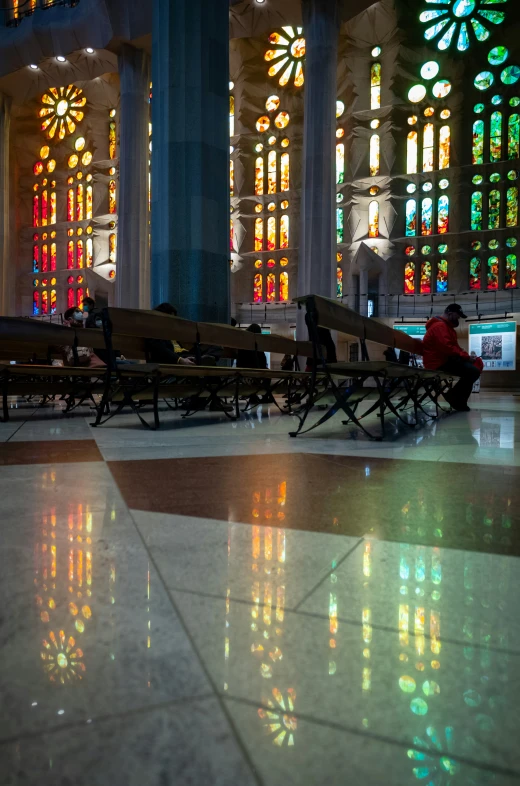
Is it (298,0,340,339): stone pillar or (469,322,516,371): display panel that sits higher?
(298,0,340,339): stone pillar

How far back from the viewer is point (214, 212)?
328 inches

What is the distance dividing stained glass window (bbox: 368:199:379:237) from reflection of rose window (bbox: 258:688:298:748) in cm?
2777

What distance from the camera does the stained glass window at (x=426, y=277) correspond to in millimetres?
26312

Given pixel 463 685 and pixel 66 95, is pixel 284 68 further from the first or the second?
pixel 463 685

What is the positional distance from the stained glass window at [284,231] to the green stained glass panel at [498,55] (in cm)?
1172

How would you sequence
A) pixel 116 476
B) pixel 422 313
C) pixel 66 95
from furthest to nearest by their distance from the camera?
pixel 66 95, pixel 422 313, pixel 116 476

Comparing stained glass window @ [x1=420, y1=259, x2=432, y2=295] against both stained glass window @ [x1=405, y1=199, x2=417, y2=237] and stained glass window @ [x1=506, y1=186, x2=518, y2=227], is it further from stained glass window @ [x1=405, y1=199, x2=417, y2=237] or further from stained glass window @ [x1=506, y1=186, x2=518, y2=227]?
stained glass window @ [x1=506, y1=186, x2=518, y2=227]

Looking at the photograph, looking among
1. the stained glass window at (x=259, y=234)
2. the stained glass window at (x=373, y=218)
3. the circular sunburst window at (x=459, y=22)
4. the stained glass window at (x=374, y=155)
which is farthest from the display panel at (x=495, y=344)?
the circular sunburst window at (x=459, y=22)

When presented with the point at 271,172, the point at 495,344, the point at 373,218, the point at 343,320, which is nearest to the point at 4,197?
the point at 271,172

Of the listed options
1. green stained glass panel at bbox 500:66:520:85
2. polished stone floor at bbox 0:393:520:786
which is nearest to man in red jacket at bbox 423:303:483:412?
polished stone floor at bbox 0:393:520:786

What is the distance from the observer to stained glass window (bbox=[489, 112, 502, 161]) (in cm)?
2538

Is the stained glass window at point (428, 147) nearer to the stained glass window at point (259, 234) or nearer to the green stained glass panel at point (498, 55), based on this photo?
the green stained glass panel at point (498, 55)

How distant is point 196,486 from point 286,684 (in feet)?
3.96

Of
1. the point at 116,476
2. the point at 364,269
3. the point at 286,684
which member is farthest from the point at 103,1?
the point at 286,684
